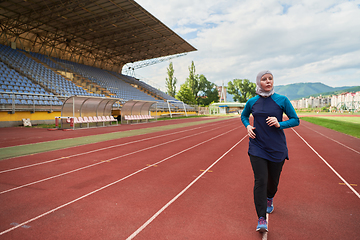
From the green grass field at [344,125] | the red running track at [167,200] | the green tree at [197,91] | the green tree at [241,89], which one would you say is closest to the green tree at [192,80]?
the green tree at [197,91]

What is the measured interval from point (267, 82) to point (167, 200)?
2579 millimetres

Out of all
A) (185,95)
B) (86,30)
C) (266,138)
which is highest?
(86,30)

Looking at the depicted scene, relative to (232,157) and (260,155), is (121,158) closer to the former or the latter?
(232,157)

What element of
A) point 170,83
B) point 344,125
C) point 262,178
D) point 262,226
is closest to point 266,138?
point 262,178

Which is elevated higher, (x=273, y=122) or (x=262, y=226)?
(x=273, y=122)

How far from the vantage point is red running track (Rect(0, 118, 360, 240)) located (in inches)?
113

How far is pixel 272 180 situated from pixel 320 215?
3.85ft

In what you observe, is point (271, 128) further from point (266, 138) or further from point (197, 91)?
point (197, 91)

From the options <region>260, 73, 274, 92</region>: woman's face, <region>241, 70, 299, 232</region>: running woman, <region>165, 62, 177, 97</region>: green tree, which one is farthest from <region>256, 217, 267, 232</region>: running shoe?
<region>165, 62, 177, 97</region>: green tree

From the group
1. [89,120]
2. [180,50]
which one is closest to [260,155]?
[89,120]

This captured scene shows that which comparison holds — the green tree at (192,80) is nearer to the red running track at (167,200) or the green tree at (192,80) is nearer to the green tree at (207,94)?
the green tree at (207,94)

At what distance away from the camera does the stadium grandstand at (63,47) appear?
1936 centimetres

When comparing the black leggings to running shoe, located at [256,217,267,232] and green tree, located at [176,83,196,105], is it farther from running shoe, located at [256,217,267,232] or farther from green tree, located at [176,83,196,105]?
green tree, located at [176,83,196,105]

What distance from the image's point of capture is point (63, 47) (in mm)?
34156
